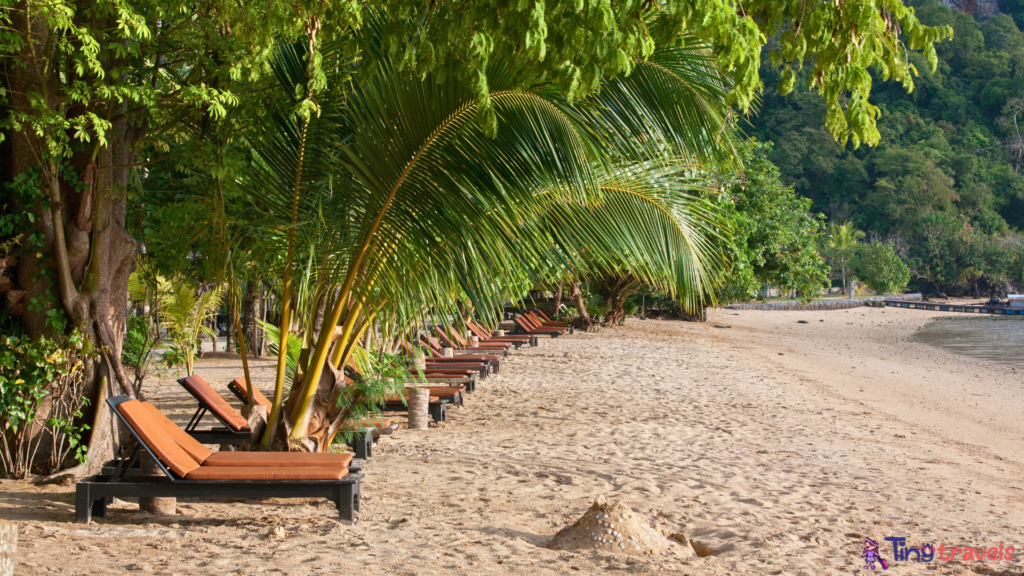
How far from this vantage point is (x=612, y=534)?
355 centimetres

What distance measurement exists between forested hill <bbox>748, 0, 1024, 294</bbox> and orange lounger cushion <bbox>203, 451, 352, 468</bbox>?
210 ft

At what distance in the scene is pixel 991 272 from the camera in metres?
65.1

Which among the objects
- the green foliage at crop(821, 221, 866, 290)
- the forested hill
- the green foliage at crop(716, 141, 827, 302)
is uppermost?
the forested hill

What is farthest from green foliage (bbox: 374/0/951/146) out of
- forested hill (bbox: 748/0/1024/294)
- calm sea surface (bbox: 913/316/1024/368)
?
forested hill (bbox: 748/0/1024/294)

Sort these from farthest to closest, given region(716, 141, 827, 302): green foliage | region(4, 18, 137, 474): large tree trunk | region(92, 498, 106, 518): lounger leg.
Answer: region(716, 141, 827, 302): green foliage → region(4, 18, 137, 474): large tree trunk → region(92, 498, 106, 518): lounger leg

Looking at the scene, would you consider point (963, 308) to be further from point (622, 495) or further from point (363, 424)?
point (363, 424)

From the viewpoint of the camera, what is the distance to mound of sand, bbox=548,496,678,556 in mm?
3508

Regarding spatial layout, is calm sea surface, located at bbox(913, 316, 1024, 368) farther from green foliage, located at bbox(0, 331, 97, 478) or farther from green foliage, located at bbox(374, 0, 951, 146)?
green foliage, located at bbox(0, 331, 97, 478)

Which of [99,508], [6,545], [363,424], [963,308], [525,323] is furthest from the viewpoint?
[963,308]

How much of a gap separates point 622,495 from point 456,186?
2.28 m

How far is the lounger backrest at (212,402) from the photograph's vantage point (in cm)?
525

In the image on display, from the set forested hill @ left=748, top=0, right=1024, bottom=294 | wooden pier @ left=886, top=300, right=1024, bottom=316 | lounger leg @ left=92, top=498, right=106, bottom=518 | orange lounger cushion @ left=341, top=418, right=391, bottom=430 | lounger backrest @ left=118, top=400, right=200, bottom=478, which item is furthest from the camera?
forested hill @ left=748, top=0, right=1024, bottom=294

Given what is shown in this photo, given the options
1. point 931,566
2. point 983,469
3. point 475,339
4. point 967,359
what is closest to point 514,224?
point 931,566

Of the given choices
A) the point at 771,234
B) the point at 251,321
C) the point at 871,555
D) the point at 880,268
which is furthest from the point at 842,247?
the point at 871,555
